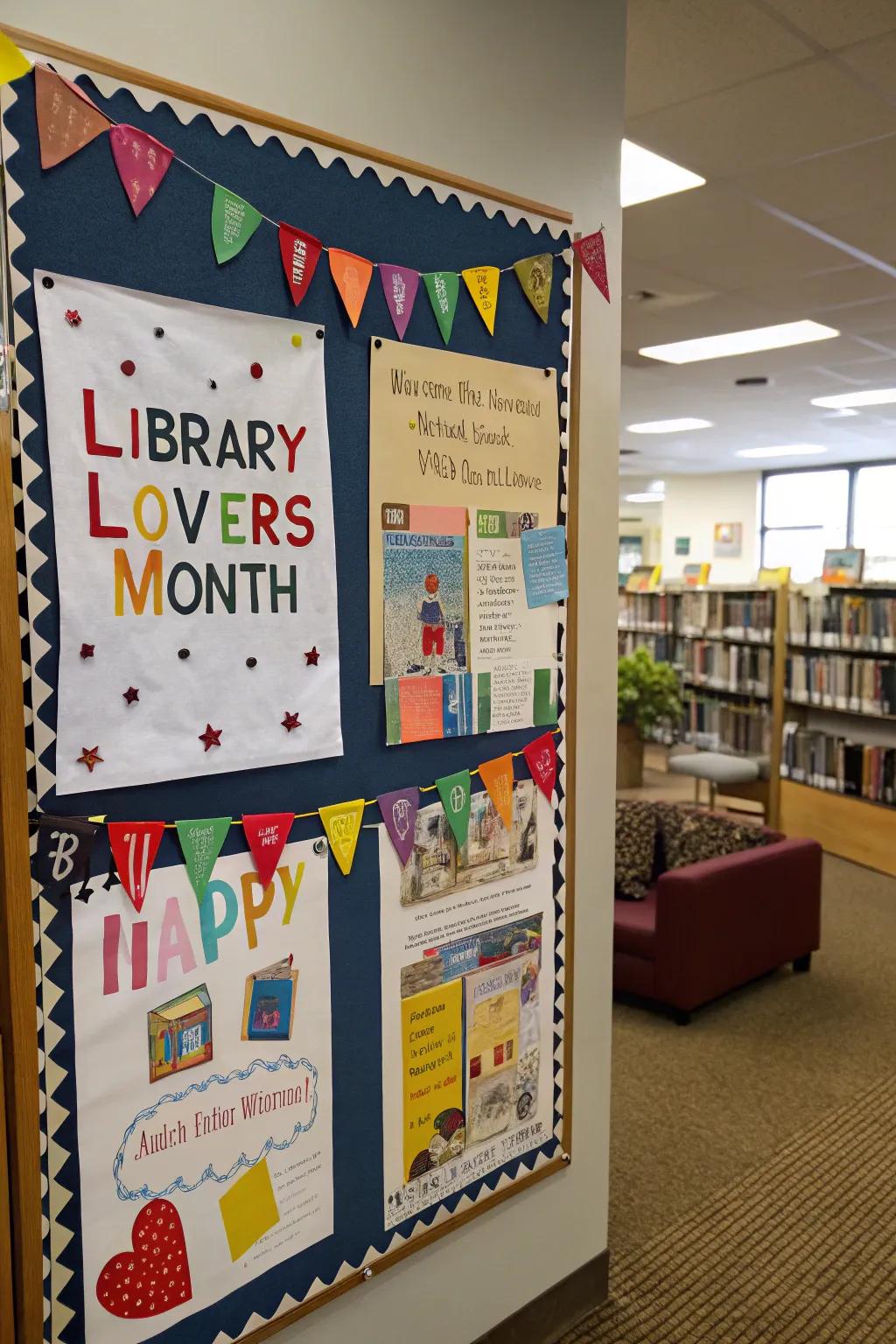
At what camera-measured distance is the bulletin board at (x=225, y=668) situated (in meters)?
1.31

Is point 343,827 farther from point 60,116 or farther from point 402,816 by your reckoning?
point 60,116

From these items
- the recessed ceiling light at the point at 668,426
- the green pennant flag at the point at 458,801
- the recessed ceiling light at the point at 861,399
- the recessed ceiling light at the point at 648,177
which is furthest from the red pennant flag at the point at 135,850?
the recessed ceiling light at the point at 668,426

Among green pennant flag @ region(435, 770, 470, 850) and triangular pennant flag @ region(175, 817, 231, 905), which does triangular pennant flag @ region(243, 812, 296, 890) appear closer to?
triangular pennant flag @ region(175, 817, 231, 905)

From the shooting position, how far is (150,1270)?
149 cm

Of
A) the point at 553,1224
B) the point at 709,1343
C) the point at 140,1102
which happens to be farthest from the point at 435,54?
the point at 709,1343

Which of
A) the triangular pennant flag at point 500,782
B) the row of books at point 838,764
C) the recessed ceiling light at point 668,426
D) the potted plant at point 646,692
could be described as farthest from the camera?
the recessed ceiling light at point 668,426

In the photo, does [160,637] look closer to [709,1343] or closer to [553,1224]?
[553,1224]

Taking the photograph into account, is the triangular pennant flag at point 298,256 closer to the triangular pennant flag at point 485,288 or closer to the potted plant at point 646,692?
the triangular pennant flag at point 485,288

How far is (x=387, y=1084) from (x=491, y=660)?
774 mm

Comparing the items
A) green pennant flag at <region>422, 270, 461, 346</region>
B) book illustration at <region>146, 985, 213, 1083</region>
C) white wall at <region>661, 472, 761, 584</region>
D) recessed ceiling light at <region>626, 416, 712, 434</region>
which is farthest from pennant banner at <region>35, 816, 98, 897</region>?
white wall at <region>661, 472, 761, 584</region>

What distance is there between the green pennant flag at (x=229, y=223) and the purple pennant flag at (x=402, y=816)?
34.6 inches

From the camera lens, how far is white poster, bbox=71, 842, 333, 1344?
1.43 m

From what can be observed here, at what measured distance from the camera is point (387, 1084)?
5.94ft

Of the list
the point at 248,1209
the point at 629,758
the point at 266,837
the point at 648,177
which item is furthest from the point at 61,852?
the point at 629,758
